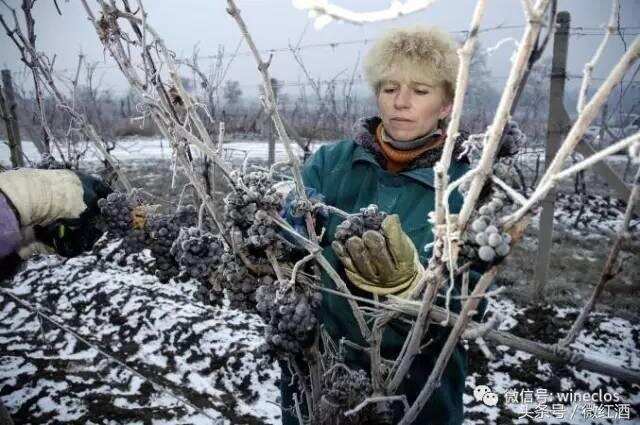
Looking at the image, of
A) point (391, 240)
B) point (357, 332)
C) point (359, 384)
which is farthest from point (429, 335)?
point (391, 240)

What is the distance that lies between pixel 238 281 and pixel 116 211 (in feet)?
1.80

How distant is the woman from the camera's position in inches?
57.2

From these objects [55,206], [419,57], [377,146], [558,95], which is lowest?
[55,206]

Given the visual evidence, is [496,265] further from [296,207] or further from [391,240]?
[296,207]

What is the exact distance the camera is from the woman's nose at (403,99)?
62.5 inches

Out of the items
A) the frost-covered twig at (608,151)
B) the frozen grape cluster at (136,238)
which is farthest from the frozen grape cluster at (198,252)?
the frost-covered twig at (608,151)

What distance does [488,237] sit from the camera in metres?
0.61

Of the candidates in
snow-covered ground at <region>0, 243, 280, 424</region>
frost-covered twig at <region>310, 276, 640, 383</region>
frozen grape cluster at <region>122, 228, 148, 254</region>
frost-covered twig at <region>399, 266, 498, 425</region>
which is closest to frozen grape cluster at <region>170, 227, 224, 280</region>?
frozen grape cluster at <region>122, 228, 148, 254</region>

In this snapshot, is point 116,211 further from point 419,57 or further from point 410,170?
point 419,57

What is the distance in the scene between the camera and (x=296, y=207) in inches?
36.9

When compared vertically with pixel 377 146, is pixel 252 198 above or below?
below

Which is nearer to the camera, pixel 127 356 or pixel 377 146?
pixel 377 146

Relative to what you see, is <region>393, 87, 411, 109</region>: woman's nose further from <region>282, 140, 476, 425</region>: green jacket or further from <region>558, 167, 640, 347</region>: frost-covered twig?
<region>558, 167, 640, 347</region>: frost-covered twig

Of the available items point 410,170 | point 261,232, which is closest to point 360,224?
point 261,232
